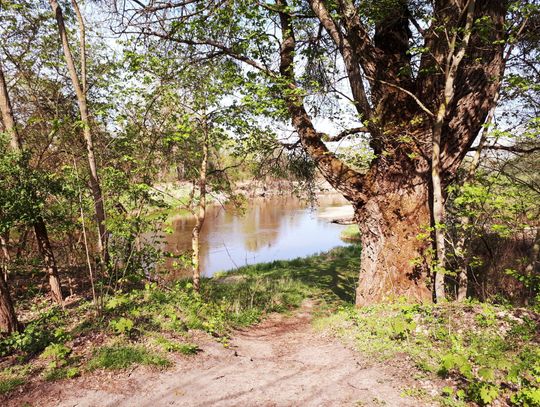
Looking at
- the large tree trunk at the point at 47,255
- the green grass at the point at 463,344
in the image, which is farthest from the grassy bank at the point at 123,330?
the green grass at the point at 463,344

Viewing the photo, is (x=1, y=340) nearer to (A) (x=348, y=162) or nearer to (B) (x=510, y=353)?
(A) (x=348, y=162)

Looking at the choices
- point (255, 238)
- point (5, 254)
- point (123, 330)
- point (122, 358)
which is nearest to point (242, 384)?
point (122, 358)

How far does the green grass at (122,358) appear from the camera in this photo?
408 cm

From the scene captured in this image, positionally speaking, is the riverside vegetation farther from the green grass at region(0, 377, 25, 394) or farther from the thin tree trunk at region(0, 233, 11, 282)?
the thin tree trunk at region(0, 233, 11, 282)

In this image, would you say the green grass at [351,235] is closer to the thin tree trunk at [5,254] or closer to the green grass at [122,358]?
the thin tree trunk at [5,254]

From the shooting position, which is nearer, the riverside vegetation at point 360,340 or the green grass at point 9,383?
the riverside vegetation at point 360,340

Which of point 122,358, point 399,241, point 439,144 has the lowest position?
point 122,358

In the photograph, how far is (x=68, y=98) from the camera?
30.3ft

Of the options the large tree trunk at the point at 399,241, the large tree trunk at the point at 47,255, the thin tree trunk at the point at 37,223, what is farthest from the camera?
the large tree trunk at the point at 47,255

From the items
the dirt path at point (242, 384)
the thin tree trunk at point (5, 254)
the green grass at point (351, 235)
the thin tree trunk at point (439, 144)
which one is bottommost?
the green grass at point (351, 235)

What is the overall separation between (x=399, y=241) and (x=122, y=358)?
4579 millimetres

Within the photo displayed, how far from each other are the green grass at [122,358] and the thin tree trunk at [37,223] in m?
3.17

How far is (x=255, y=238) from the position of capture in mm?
24234

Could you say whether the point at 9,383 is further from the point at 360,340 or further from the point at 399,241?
the point at 399,241
